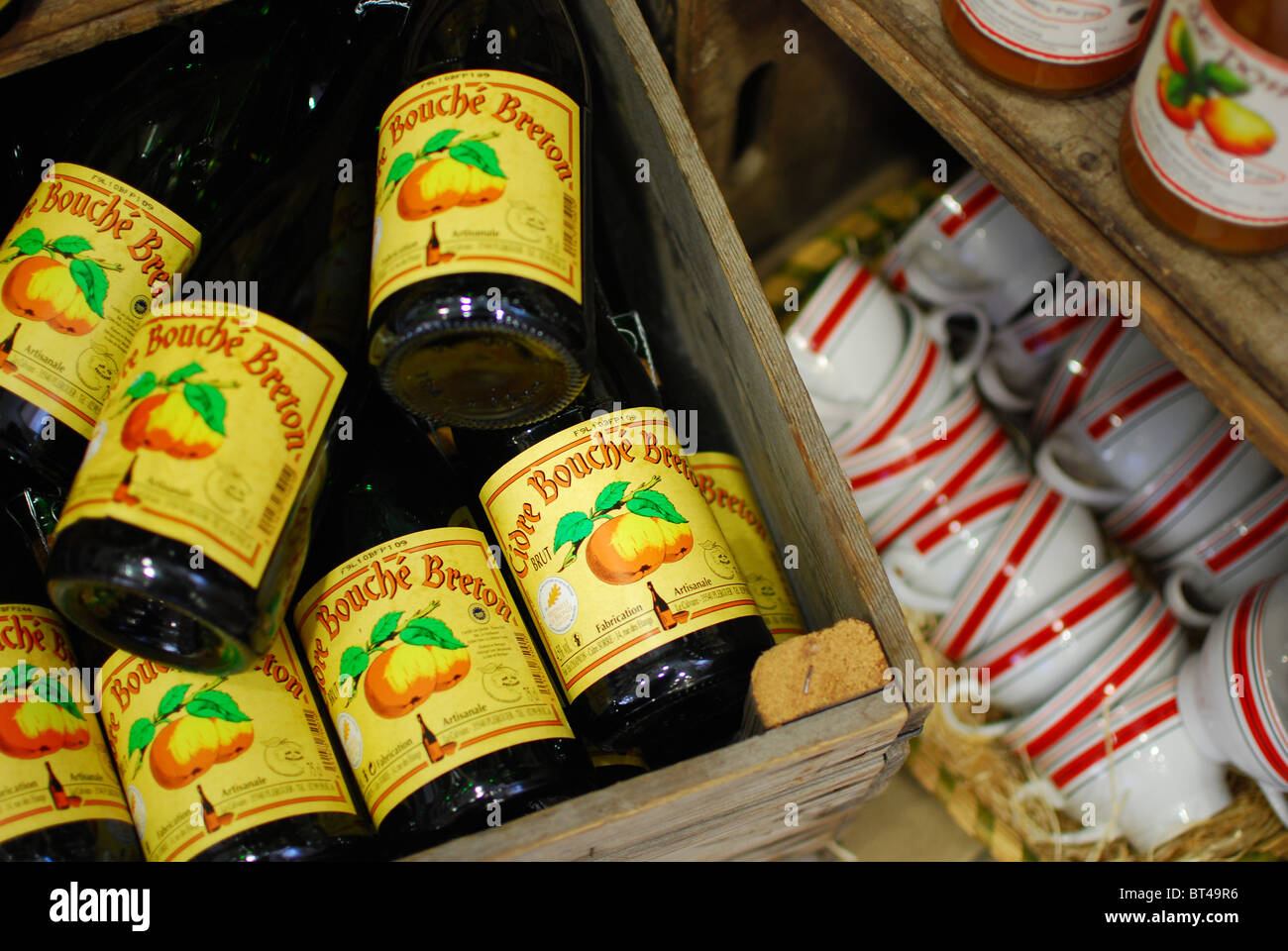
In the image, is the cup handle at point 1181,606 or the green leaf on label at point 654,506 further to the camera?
the cup handle at point 1181,606

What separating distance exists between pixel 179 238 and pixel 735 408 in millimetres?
458

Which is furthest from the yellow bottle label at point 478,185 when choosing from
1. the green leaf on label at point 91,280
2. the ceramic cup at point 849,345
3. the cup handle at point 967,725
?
the cup handle at point 967,725

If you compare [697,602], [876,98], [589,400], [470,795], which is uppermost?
[876,98]

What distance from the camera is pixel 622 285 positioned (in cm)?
98

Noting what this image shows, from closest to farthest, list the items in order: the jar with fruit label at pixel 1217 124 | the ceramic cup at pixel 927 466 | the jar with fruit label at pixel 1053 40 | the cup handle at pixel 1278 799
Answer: the jar with fruit label at pixel 1217 124
the jar with fruit label at pixel 1053 40
the cup handle at pixel 1278 799
the ceramic cup at pixel 927 466

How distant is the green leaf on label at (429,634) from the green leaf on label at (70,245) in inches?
14.0

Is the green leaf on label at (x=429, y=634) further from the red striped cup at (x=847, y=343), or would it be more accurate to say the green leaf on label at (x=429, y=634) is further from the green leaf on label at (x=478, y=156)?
the red striped cup at (x=847, y=343)

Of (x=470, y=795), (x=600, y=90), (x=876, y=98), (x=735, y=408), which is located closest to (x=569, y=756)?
(x=470, y=795)

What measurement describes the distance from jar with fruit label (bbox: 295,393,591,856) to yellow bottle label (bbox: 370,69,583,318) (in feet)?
0.60

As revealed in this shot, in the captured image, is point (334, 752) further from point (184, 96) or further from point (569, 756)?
point (184, 96)

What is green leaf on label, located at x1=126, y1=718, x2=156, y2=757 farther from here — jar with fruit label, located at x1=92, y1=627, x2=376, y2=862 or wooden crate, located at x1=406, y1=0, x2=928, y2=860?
wooden crate, located at x1=406, y1=0, x2=928, y2=860

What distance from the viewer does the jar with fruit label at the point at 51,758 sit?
0.57 m

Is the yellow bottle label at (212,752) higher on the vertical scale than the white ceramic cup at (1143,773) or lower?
higher
